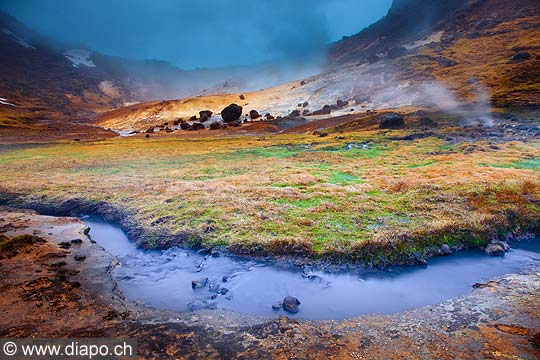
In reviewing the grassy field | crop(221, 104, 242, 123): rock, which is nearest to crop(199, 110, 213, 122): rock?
crop(221, 104, 242, 123): rock

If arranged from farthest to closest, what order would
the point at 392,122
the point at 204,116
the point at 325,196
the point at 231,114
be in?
1. the point at 204,116
2. the point at 231,114
3. the point at 392,122
4. the point at 325,196

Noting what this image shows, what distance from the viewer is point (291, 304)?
1091cm

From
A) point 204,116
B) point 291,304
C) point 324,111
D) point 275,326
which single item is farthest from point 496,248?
point 204,116

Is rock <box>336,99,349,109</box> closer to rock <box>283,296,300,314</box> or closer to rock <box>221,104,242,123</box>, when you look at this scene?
rock <box>221,104,242,123</box>

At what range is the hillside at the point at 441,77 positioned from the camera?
238 ft

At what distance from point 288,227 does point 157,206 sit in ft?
27.3

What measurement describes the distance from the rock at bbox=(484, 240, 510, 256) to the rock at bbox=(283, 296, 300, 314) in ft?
30.0

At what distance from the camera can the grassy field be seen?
15.0 m

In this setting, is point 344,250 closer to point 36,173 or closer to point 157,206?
point 157,206

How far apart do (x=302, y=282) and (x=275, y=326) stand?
9.63ft

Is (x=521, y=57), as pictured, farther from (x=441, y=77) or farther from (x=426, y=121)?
(x=426, y=121)

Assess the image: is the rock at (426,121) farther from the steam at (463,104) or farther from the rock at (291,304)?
the rock at (291,304)

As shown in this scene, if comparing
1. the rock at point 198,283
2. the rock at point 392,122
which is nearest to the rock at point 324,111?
the rock at point 392,122

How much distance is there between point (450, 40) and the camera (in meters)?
127
